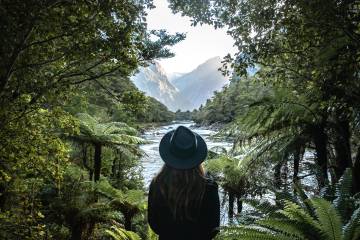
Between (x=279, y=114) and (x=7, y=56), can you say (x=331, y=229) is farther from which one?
(x=279, y=114)

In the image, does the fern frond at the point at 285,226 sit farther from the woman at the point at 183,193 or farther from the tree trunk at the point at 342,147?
the tree trunk at the point at 342,147

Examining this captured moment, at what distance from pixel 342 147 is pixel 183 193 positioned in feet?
17.2

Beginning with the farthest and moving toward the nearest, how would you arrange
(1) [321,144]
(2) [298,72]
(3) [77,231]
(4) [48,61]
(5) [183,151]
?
(3) [77,231], (1) [321,144], (2) [298,72], (4) [48,61], (5) [183,151]

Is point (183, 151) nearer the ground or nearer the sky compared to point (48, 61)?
nearer the ground

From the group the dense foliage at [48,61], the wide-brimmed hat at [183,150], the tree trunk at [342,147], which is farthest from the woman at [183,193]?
the tree trunk at [342,147]

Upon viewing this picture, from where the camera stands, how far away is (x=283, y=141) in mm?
A: 7574

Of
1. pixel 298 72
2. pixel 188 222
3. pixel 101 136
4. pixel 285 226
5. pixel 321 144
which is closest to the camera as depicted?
pixel 188 222

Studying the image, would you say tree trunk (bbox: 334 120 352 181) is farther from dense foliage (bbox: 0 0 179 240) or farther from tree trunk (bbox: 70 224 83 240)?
tree trunk (bbox: 70 224 83 240)

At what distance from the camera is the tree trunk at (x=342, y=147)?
610 centimetres

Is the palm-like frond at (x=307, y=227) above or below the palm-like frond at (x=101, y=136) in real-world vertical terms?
below

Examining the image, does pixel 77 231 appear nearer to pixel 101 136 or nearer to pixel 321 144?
pixel 101 136

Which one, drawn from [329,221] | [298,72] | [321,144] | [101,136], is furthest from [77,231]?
[329,221]

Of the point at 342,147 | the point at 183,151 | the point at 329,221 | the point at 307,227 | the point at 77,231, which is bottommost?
the point at 77,231

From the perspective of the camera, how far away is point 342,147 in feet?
22.3
